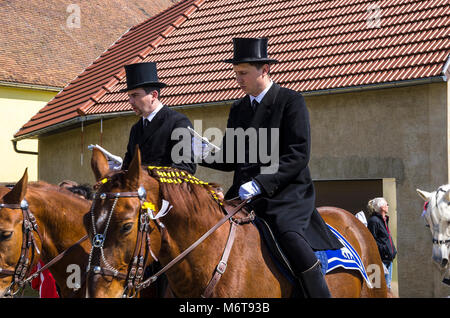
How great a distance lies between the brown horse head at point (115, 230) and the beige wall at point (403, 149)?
9196 millimetres

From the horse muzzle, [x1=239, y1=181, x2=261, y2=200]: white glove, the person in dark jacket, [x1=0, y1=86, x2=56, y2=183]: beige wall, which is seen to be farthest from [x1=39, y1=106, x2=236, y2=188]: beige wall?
[x1=239, y1=181, x2=261, y2=200]: white glove

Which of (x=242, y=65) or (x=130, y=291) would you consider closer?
(x=130, y=291)

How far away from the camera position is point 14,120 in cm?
2577

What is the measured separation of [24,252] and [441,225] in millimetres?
5546

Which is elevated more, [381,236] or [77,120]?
[77,120]

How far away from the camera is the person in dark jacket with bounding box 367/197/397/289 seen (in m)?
11.0

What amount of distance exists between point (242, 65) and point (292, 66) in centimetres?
980

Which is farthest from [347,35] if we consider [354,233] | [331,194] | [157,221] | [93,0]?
[93,0]

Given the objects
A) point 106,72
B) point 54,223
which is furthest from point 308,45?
point 54,223

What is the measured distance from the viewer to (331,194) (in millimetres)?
13633

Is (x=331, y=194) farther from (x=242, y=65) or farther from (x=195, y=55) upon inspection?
(x=242, y=65)

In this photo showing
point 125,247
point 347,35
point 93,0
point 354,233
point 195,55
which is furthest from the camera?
point 93,0

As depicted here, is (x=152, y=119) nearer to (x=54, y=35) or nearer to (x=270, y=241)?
(x=270, y=241)

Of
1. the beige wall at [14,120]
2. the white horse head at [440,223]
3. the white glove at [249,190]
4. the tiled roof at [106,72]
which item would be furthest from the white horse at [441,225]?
the beige wall at [14,120]
